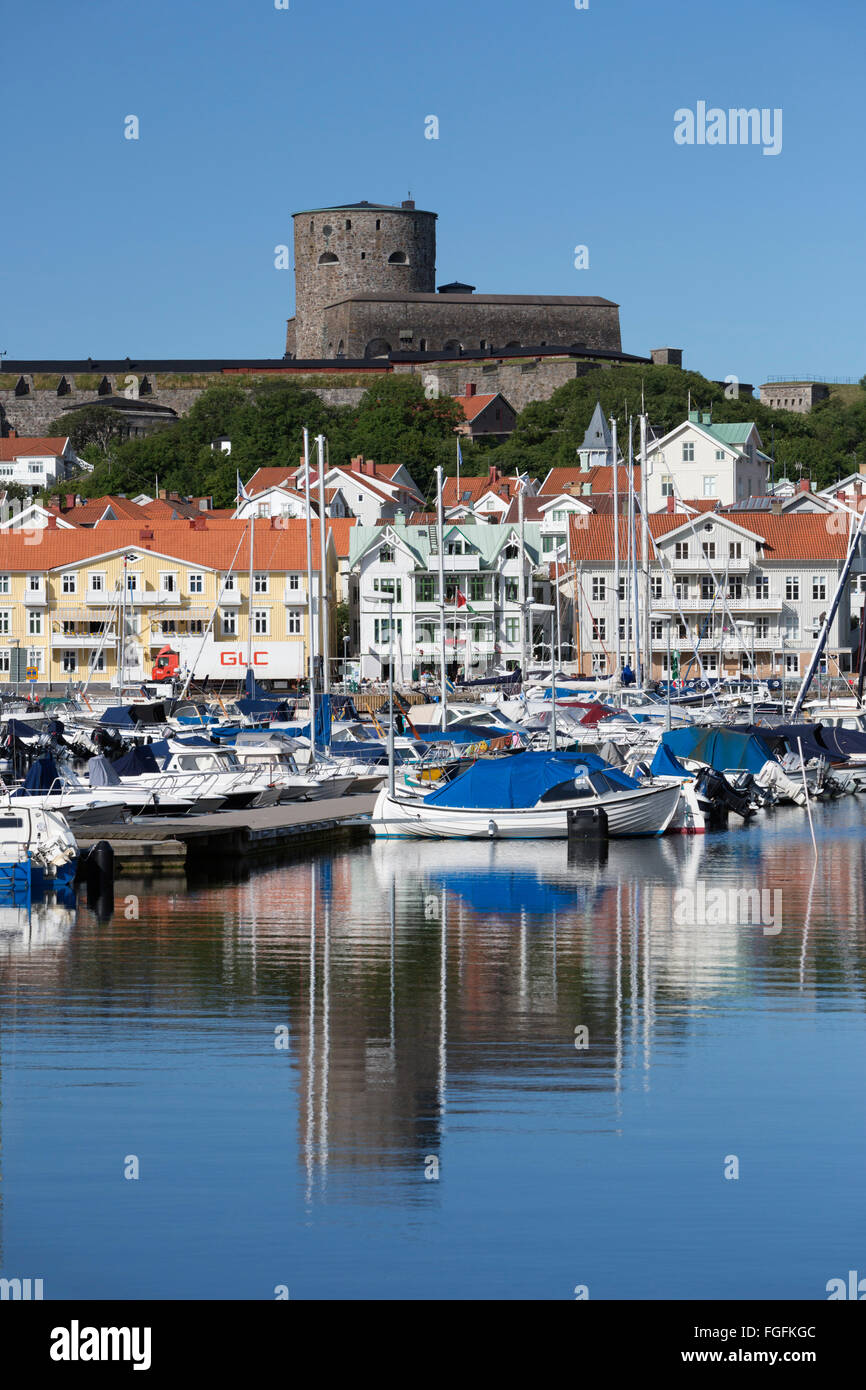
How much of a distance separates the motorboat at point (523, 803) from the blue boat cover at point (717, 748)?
6.31 m

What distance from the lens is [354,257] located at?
134500mm

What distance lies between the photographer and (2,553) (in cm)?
7025

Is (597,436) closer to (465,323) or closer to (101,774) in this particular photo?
(465,323)

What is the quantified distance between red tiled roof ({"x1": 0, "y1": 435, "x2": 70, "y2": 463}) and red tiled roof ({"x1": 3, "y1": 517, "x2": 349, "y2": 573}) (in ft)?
157

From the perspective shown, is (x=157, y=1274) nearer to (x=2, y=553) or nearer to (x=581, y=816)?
(x=581, y=816)

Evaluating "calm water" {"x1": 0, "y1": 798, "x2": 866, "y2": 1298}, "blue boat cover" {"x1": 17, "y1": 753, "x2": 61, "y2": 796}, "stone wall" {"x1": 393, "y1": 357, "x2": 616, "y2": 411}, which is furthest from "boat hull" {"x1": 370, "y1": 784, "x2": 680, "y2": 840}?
"stone wall" {"x1": 393, "y1": 357, "x2": 616, "y2": 411}

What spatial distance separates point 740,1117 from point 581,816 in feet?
52.5

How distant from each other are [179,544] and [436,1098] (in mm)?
56725

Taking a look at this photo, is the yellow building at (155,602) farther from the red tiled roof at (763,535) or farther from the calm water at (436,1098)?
the calm water at (436,1098)

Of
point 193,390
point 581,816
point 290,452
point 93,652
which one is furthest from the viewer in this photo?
point 193,390

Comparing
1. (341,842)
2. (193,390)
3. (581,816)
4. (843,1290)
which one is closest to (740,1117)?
(843,1290)

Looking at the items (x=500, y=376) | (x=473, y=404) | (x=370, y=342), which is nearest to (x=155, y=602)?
(x=473, y=404)

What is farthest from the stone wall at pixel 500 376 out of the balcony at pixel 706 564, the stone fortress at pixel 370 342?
the balcony at pixel 706 564

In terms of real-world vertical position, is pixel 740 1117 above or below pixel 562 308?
below
